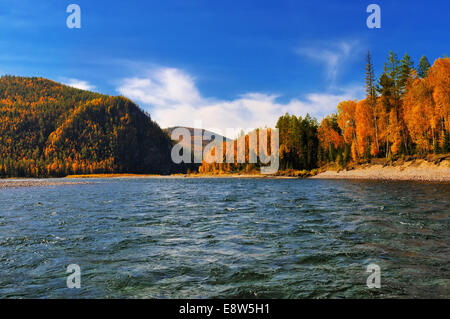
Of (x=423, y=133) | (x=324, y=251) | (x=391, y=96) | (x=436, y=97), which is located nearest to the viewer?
(x=324, y=251)

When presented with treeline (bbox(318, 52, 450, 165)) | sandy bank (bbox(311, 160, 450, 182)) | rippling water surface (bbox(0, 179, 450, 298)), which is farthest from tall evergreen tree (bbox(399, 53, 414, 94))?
rippling water surface (bbox(0, 179, 450, 298))

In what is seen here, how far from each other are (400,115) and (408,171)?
68.6ft

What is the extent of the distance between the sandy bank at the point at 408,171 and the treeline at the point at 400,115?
12.6 ft

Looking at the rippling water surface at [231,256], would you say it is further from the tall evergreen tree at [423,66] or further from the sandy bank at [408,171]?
the tall evergreen tree at [423,66]

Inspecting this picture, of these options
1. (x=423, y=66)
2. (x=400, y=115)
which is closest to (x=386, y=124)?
(x=400, y=115)

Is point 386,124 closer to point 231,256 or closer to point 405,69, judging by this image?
point 405,69

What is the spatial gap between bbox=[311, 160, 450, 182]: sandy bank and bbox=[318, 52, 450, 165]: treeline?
385 centimetres

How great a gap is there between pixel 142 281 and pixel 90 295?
159 centimetres

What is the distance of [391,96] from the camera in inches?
3233

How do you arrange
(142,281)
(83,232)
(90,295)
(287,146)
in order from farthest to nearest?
1. (287,146)
2. (83,232)
3. (142,281)
4. (90,295)

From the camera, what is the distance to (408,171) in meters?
65.5
